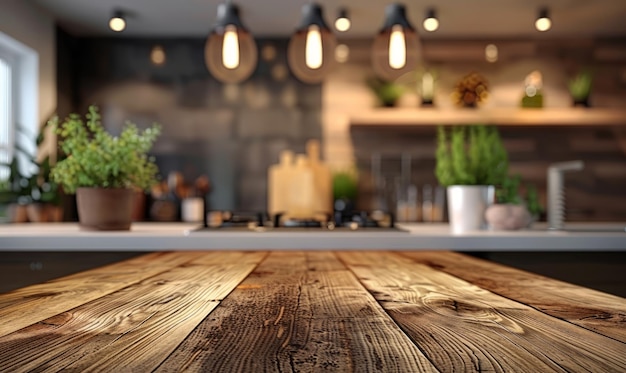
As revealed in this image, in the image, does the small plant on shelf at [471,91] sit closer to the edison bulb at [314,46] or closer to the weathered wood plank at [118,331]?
the edison bulb at [314,46]

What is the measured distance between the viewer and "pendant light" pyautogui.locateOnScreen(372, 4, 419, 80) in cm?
272

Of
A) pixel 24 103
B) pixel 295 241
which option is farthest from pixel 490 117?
pixel 24 103

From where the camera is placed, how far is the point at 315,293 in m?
1.01

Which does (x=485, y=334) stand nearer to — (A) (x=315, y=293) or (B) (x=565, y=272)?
(A) (x=315, y=293)

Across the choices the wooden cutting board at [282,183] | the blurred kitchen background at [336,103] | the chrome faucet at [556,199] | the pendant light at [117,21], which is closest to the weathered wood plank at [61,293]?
the chrome faucet at [556,199]

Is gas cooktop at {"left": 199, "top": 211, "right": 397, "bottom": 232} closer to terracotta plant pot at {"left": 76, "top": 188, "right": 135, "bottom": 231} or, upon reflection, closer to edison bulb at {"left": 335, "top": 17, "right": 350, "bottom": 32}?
terracotta plant pot at {"left": 76, "top": 188, "right": 135, "bottom": 231}

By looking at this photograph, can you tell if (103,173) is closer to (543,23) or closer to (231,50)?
(231,50)

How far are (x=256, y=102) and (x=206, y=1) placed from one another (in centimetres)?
93

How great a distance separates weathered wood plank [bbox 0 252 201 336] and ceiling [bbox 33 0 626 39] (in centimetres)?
284

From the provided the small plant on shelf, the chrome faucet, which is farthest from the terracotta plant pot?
the small plant on shelf

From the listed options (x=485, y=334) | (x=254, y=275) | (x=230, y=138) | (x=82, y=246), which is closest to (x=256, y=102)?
(x=230, y=138)

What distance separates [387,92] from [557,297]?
3566 mm

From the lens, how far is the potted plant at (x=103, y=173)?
2.07m

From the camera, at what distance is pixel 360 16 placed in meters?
4.12
